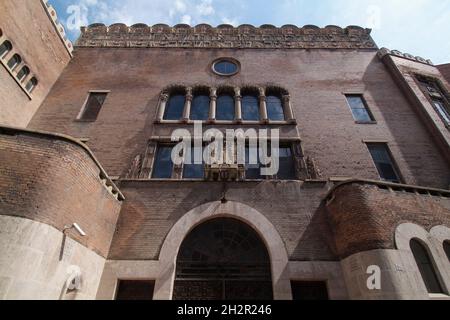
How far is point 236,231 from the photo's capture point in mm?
7895

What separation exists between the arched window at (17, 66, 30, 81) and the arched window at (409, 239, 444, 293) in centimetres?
1698

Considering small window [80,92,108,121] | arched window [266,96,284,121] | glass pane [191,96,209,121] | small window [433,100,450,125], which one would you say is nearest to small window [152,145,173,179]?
glass pane [191,96,209,121]

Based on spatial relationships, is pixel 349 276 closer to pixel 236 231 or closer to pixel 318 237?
pixel 318 237

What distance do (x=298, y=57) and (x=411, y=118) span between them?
23.2ft

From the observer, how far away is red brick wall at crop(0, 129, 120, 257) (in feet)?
16.2

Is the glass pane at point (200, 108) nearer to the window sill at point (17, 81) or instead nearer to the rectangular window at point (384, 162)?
the window sill at point (17, 81)

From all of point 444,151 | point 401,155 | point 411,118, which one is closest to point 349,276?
point 401,155

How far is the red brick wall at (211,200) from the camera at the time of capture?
732 cm

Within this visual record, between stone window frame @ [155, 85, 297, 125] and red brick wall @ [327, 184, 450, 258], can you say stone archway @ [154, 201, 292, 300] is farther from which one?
stone window frame @ [155, 85, 297, 125]

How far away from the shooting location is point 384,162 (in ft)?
33.4

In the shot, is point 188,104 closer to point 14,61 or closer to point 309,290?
point 14,61

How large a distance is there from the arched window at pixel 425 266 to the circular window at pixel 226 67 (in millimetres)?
11202

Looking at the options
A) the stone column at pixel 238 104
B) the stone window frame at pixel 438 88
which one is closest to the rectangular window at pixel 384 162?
the stone window frame at pixel 438 88

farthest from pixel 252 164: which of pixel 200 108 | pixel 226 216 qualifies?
pixel 200 108
